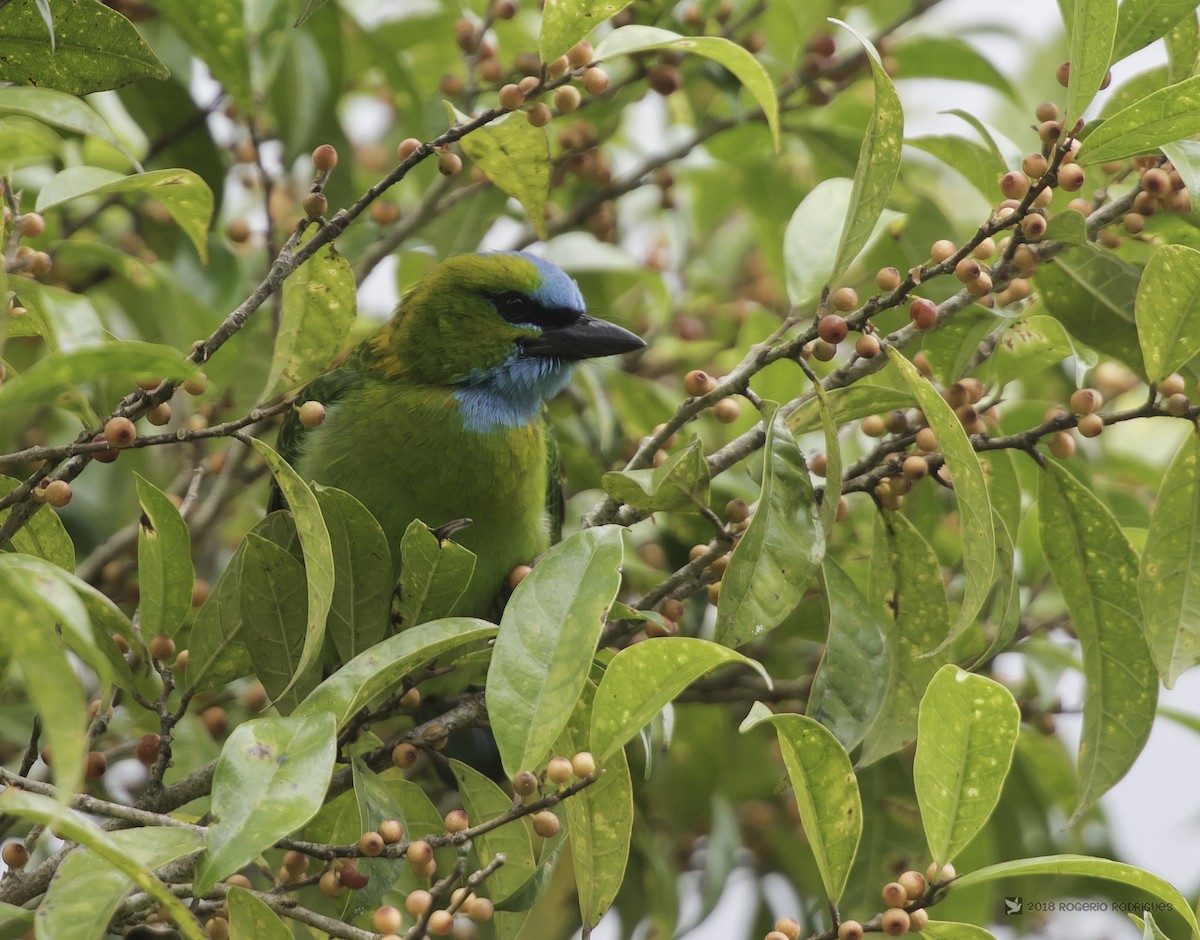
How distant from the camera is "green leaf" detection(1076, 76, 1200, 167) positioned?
1.65m

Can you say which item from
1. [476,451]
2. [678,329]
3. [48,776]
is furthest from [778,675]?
[48,776]

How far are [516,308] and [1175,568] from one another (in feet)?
5.02

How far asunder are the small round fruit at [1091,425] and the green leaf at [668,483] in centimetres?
53

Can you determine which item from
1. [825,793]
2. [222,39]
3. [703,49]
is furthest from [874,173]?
[222,39]

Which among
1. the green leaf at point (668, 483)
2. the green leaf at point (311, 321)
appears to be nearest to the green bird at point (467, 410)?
the green leaf at point (311, 321)

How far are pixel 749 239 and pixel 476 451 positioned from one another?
1.79 m

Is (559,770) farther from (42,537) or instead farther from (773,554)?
(42,537)

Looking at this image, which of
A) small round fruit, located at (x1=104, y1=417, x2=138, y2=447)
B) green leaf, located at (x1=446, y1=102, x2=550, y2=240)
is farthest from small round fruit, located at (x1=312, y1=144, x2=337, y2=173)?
small round fruit, located at (x1=104, y1=417, x2=138, y2=447)

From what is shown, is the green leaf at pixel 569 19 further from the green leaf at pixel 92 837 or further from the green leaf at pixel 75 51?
the green leaf at pixel 92 837

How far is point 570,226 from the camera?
323cm

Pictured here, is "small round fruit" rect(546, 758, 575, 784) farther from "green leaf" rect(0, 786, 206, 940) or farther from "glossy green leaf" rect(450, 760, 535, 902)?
"green leaf" rect(0, 786, 206, 940)

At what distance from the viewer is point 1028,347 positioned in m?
1.96

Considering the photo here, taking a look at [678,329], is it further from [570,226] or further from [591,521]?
[591,521]

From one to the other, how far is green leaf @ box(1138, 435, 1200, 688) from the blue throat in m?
1.35
